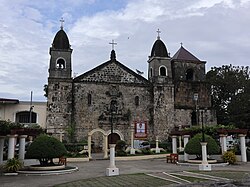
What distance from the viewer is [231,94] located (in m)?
37.3

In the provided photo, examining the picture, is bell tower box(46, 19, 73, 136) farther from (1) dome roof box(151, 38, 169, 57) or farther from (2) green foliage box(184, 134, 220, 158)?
(2) green foliage box(184, 134, 220, 158)

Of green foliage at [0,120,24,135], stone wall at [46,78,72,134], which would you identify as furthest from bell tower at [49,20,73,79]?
green foliage at [0,120,24,135]

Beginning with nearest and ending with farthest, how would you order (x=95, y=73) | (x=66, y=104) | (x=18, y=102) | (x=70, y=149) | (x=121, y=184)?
(x=121, y=184) → (x=70, y=149) → (x=66, y=104) → (x=95, y=73) → (x=18, y=102)

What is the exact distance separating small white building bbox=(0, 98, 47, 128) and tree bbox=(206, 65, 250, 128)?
20817 mm

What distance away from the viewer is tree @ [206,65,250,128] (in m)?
34.3

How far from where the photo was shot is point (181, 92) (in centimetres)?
3159

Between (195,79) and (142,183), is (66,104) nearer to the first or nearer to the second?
(195,79)

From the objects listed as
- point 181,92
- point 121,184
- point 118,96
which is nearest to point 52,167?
point 121,184

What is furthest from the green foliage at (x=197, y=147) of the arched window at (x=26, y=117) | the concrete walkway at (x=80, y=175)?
the arched window at (x=26, y=117)

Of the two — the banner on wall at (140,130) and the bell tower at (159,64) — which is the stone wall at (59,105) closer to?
the banner on wall at (140,130)

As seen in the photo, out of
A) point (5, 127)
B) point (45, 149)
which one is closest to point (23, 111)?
point (5, 127)

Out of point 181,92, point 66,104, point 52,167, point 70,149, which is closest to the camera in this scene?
point 52,167

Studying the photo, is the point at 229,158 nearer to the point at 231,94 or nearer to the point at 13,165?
the point at 13,165

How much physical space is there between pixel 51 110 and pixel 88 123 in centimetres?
356
